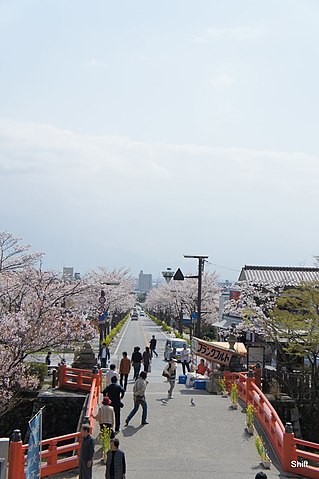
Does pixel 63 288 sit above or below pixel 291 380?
above

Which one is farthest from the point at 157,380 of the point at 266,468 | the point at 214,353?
the point at 266,468

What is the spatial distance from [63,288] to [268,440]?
14.9m

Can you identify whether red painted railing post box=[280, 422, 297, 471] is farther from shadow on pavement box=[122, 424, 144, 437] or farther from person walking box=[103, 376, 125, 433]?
person walking box=[103, 376, 125, 433]

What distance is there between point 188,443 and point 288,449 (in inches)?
108

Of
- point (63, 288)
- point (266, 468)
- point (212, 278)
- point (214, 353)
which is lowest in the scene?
point (266, 468)

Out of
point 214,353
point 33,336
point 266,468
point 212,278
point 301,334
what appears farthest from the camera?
point 212,278

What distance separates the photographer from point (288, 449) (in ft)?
45.3

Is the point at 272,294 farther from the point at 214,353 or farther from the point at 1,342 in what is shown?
the point at 1,342

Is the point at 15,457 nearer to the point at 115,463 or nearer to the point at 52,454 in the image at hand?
the point at 52,454

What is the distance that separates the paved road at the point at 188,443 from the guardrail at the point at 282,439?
43 centimetres

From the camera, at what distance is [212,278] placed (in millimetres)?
71812

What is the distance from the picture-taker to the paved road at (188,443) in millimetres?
13258

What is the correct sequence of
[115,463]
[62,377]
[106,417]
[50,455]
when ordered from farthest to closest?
[62,377] → [106,417] → [50,455] → [115,463]

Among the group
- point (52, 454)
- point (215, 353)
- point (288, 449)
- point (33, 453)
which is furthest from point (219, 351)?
point (33, 453)
